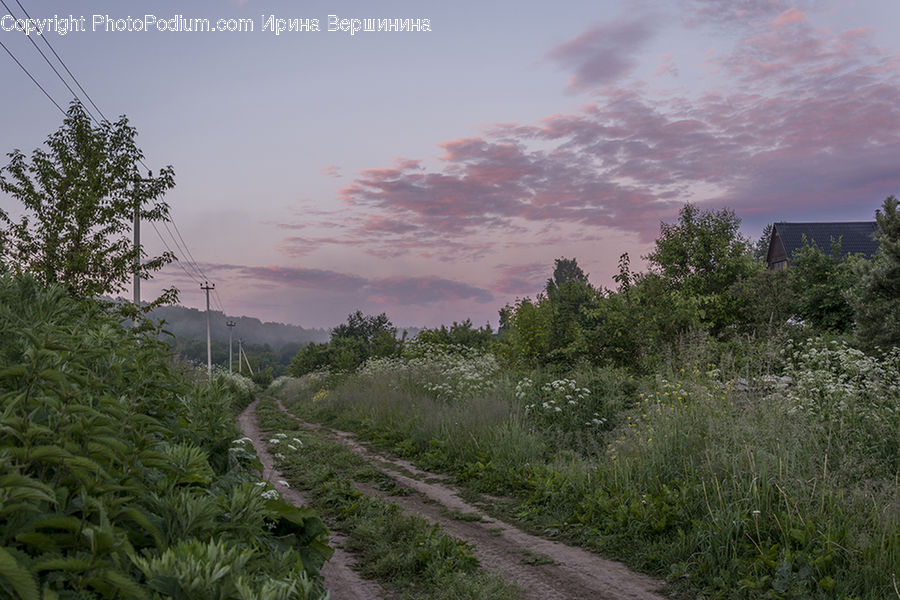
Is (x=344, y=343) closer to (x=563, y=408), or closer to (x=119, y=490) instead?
(x=563, y=408)

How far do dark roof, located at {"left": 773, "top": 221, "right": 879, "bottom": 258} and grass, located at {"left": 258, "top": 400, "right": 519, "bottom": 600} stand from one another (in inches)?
1797

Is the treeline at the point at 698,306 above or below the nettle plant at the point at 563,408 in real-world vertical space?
above

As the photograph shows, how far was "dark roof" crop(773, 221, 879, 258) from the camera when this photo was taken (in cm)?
4459

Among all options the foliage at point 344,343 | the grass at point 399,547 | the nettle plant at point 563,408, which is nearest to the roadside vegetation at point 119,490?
the grass at point 399,547

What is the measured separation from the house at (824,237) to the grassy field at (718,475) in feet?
134

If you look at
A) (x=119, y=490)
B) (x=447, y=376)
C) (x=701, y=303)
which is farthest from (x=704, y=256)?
(x=119, y=490)

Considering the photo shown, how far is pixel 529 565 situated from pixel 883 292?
20.8 metres

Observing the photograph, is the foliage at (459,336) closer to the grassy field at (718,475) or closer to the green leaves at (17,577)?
the grassy field at (718,475)

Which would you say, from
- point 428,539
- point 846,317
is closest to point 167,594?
point 428,539

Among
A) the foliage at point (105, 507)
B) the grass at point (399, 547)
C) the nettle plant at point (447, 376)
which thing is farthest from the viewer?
the nettle plant at point (447, 376)

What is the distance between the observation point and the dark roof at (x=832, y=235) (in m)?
44.6

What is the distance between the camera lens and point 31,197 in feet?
46.4

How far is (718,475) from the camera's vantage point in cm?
642

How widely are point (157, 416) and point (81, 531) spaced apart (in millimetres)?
2572
